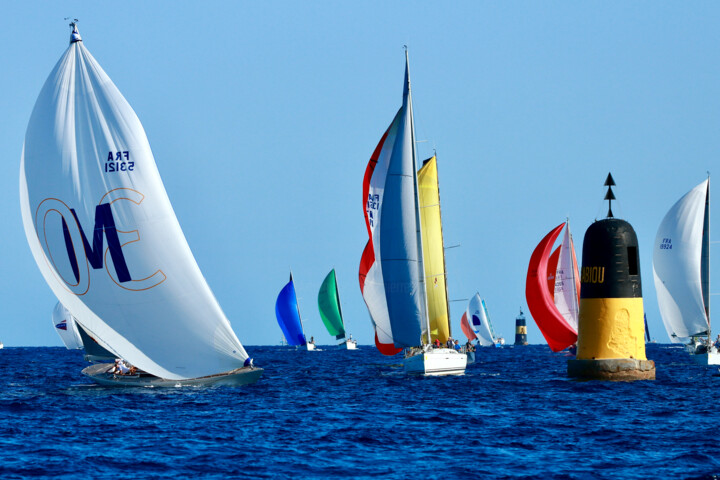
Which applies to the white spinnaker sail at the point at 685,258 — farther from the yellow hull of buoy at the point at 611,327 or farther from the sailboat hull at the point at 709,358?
the yellow hull of buoy at the point at 611,327

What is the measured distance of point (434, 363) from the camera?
1677 inches

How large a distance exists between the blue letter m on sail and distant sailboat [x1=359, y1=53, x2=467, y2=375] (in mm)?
13792

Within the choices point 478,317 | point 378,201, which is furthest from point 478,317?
point 378,201

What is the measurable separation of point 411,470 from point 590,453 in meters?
4.54

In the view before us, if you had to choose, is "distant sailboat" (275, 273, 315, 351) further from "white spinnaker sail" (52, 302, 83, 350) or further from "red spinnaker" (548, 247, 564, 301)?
"red spinnaker" (548, 247, 564, 301)

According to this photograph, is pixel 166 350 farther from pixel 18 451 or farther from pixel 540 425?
pixel 540 425

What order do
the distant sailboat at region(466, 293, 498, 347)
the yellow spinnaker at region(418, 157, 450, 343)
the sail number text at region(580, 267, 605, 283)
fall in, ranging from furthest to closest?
the distant sailboat at region(466, 293, 498, 347) → the yellow spinnaker at region(418, 157, 450, 343) → the sail number text at region(580, 267, 605, 283)

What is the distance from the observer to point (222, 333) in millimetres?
33281

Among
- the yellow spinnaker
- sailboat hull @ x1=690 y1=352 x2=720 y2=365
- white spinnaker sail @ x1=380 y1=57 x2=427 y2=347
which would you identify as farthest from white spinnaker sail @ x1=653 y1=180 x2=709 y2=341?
white spinnaker sail @ x1=380 y1=57 x2=427 y2=347

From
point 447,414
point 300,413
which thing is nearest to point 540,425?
point 447,414

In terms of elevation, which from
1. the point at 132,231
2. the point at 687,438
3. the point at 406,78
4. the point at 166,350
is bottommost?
the point at 687,438

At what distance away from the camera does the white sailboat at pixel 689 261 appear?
5894 cm

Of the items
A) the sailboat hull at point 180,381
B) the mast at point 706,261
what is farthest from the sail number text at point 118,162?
the mast at point 706,261

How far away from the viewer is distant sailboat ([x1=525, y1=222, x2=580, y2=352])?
57.1m
